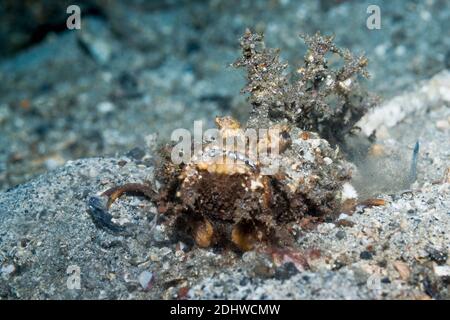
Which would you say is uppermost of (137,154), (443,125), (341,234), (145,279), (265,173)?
(443,125)

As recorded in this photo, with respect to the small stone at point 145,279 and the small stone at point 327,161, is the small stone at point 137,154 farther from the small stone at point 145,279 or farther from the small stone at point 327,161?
the small stone at point 327,161

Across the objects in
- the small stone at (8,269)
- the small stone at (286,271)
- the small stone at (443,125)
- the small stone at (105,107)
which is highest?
the small stone at (105,107)

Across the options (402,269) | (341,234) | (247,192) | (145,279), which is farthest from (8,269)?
(402,269)

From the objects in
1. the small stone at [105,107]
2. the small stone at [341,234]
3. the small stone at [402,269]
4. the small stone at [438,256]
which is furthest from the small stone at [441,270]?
the small stone at [105,107]

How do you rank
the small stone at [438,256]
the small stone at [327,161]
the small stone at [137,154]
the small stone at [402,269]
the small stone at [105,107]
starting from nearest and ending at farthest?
the small stone at [402,269], the small stone at [438,256], the small stone at [327,161], the small stone at [137,154], the small stone at [105,107]

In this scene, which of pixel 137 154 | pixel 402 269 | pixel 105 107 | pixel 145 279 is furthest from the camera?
pixel 105 107

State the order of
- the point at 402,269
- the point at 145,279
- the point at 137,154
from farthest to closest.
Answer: the point at 137,154 → the point at 145,279 → the point at 402,269

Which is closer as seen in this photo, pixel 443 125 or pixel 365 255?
pixel 365 255

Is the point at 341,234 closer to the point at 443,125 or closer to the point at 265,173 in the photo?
the point at 265,173

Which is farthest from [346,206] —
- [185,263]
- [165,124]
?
[165,124]

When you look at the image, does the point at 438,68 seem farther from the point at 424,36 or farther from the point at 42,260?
the point at 42,260
